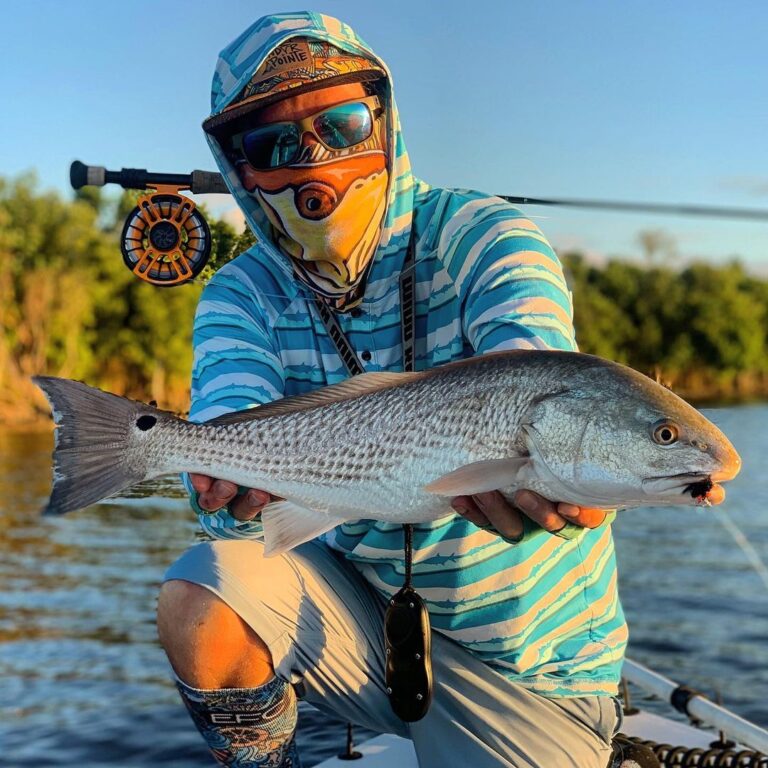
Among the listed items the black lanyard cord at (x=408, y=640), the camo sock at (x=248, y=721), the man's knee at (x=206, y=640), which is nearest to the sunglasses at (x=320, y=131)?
the black lanyard cord at (x=408, y=640)

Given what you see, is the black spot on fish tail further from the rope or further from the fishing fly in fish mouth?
the rope

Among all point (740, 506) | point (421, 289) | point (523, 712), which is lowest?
point (740, 506)

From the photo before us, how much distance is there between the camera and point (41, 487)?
64.9 ft

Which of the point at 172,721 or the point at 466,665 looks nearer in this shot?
the point at 466,665

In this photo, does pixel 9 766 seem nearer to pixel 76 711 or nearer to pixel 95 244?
pixel 76 711

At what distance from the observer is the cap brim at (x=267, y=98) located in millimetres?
3475

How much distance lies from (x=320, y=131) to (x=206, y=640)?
1.65 metres

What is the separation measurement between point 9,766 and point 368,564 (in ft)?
11.7

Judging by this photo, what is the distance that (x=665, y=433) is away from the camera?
2.52m

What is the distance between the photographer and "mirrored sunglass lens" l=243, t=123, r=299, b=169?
3512 millimetres

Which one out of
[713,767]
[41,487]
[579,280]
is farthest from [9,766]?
[579,280]

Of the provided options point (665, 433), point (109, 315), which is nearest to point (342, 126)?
point (665, 433)

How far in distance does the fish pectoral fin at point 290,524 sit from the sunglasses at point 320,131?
1186 mm

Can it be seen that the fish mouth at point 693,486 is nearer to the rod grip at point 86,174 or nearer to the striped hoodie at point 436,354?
the striped hoodie at point 436,354
